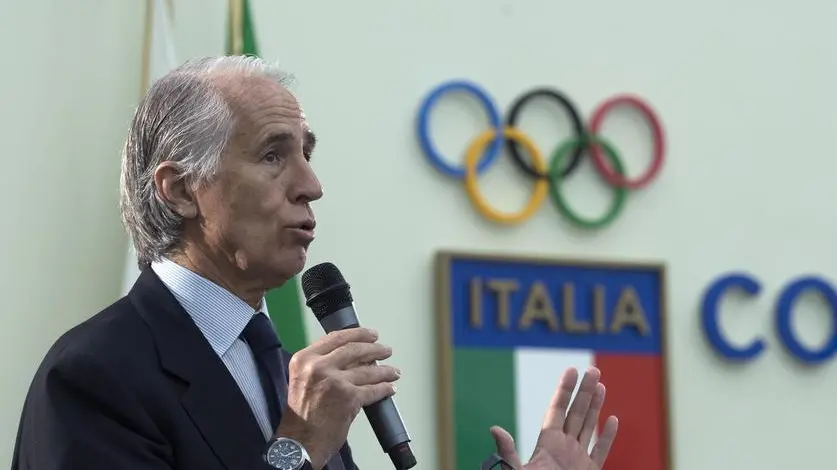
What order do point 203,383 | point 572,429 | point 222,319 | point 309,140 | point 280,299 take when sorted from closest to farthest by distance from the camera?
point 203,383 < point 222,319 < point 309,140 < point 572,429 < point 280,299

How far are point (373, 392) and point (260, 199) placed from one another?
31 centimetres

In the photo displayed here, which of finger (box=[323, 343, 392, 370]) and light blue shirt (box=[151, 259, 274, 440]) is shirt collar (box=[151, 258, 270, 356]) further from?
finger (box=[323, 343, 392, 370])

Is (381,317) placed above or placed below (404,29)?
below

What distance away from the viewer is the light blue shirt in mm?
1869

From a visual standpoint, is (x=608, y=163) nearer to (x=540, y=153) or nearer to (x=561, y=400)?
(x=540, y=153)

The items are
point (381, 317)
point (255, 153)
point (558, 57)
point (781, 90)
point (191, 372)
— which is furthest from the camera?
point (781, 90)

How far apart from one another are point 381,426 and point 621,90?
3259 millimetres

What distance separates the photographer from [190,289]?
1.89m

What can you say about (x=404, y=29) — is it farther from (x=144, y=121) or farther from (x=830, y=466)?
(x=144, y=121)

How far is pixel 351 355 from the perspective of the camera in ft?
5.72

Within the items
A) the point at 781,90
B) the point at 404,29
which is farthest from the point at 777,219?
the point at 404,29

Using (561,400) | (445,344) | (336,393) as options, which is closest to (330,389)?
(336,393)

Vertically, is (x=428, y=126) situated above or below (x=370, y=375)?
above

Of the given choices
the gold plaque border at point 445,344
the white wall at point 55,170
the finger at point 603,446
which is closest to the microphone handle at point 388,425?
the finger at point 603,446
